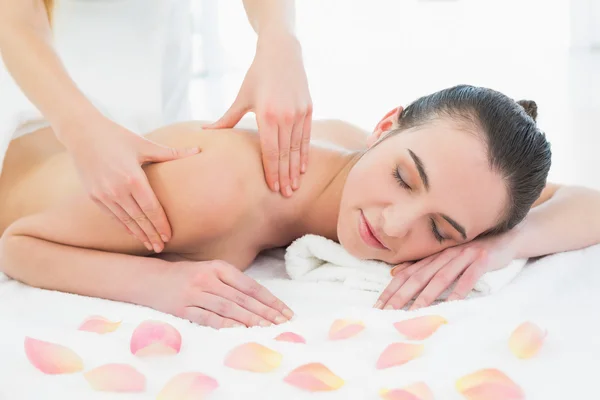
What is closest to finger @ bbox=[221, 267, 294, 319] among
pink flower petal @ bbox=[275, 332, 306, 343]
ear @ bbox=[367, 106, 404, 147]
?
pink flower petal @ bbox=[275, 332, 306, 343]

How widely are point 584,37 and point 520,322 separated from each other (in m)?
3.32

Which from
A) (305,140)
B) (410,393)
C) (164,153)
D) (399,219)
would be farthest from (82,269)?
(410,393)

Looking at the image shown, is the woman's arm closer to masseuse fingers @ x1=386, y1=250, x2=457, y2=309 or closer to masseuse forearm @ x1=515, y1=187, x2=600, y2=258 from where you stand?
masseuse fingers @ x1=386, y1=250, x2=457, y2=309

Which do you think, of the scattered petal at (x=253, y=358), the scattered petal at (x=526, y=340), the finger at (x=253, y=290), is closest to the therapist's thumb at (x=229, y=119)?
the finger at (x=253, y=290)

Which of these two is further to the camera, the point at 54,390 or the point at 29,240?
the point at 29,240

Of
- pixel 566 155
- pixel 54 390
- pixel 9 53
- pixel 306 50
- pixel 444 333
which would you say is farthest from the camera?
pixel 306 50

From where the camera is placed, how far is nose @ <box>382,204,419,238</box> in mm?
1232

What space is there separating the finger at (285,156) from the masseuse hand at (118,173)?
0.25 m

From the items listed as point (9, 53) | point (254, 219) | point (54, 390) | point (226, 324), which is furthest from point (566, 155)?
point (54, 390)

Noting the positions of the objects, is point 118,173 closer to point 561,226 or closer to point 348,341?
point 348,341

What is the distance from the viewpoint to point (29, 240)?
4.49 feet

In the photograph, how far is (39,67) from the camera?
51.3 inches

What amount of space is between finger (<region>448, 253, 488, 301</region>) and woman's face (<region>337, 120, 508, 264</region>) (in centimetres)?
5

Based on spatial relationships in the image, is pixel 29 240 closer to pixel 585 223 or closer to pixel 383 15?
pixel 585 223
